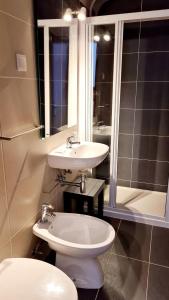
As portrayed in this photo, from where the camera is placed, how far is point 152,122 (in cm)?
288

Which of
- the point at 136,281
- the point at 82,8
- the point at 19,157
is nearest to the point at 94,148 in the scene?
the point at 19,157

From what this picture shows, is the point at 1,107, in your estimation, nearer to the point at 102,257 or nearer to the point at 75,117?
the point at 75,117

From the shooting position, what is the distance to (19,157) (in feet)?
4.59

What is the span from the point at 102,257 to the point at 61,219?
567mm

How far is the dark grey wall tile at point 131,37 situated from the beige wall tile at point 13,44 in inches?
61.1

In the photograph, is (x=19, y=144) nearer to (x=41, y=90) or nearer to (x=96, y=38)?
(x=41, y=90)

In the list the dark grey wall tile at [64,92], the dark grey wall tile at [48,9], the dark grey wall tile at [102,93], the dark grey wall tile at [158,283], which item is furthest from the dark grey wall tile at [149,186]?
the dark grey wall tile at [48,9]

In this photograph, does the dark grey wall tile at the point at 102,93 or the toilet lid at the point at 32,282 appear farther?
the dark grey wall tile at the point at 102,93

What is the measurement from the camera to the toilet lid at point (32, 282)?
3.45 ft

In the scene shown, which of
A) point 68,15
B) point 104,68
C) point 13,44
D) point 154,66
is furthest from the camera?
point 154,66

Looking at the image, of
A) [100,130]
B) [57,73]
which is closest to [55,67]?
[57,73]

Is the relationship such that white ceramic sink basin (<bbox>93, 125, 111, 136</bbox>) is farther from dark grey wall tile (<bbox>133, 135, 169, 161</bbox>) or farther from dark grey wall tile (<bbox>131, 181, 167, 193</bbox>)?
dark grey wall tile (<bbox>131, 181, 167, 193</bbox>)

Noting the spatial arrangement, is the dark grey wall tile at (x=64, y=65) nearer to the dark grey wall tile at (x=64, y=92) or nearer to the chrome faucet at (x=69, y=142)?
the dark grey wall tile at (x=64, y=92)

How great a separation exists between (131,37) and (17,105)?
1911 millimetres
